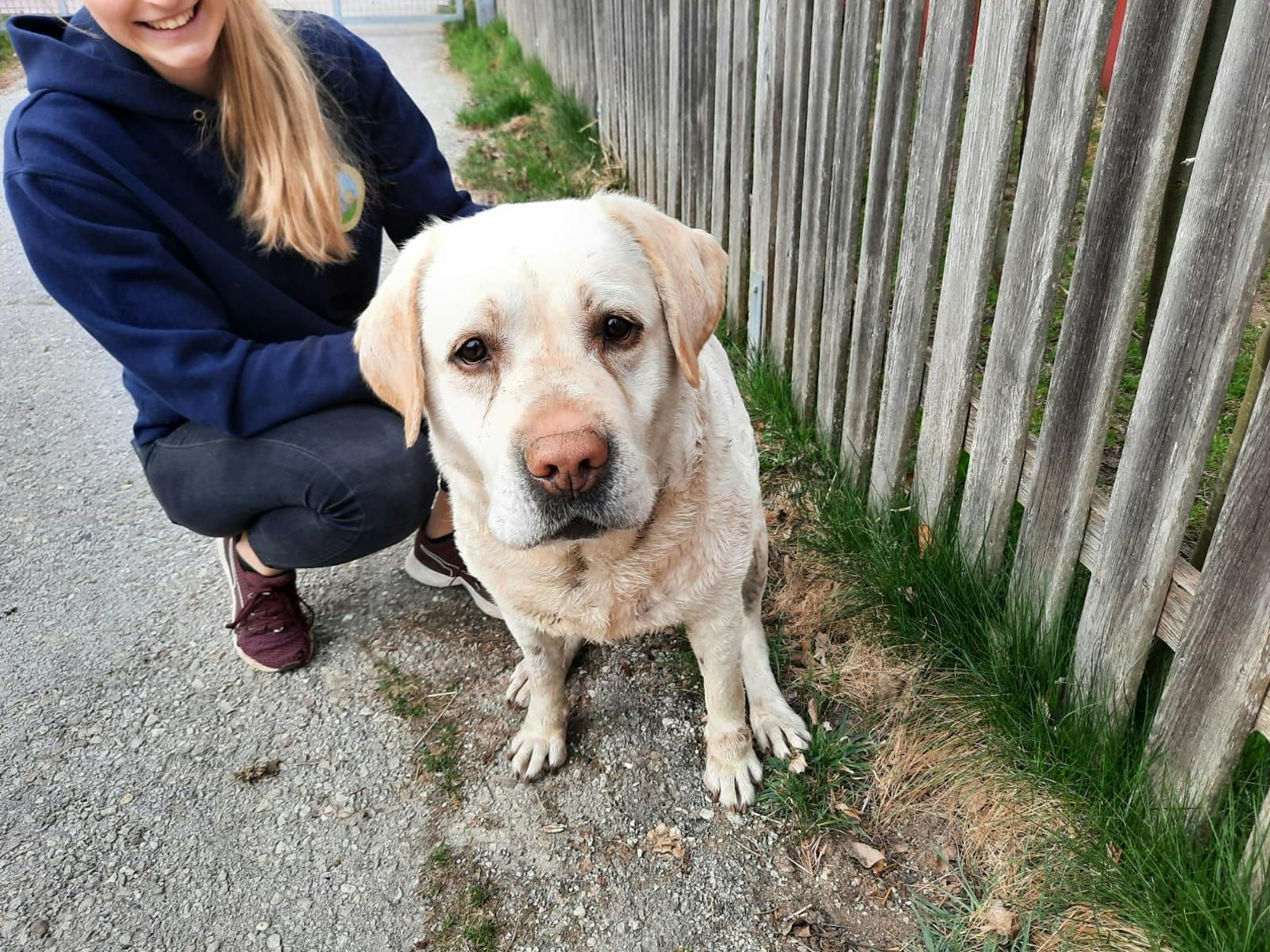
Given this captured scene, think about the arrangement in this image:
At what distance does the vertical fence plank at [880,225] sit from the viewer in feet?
8.01

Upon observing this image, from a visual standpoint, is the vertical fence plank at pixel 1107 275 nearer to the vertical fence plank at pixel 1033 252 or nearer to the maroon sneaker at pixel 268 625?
the vertical fence plank at pixel 1033 252

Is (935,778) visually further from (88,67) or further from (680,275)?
(88,67)

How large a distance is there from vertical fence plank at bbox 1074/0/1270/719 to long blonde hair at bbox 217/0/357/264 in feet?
7.33

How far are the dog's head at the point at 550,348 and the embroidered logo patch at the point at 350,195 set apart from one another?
2.82 ft

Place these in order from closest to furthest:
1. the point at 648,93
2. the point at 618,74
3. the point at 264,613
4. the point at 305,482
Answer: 1. the point at 305,482
2. the point at 264,613
3. the point at 648,93
4. the point at 618,74

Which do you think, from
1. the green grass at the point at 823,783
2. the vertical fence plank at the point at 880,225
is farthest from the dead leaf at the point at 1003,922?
the vertical fence plank at the point at 880,225

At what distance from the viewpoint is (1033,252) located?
6.60 ft

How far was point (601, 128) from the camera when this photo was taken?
6.62m

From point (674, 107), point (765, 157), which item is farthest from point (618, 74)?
point (765, 157)

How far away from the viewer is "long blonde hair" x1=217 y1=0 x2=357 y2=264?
8.20 ft

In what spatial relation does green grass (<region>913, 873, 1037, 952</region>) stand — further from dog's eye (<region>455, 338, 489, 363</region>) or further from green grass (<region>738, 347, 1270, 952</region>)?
dog's eye (<region>455, 338, 489, 363</region>)

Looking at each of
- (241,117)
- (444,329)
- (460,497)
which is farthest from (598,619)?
(241,117)

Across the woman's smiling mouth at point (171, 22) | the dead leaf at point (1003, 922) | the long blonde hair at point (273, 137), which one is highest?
the woman's smiling mouth at point (171, 22)

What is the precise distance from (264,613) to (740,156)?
8.75 feet
